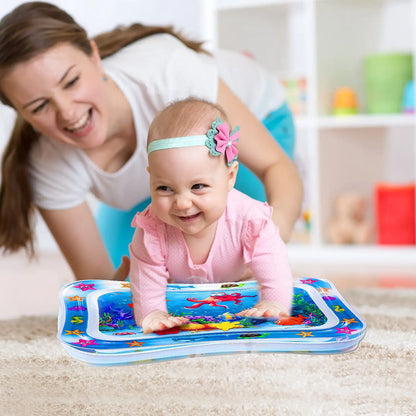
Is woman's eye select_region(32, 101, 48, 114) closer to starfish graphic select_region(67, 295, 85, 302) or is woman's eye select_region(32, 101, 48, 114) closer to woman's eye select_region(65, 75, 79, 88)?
woman's eye select_region(65, 75, 79, 88)

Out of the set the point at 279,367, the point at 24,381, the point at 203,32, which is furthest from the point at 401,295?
the point at 203,32

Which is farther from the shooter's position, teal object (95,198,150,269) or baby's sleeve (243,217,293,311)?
teal object (95,198,150,269)

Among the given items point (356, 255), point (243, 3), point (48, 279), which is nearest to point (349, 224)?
point (356, 255)

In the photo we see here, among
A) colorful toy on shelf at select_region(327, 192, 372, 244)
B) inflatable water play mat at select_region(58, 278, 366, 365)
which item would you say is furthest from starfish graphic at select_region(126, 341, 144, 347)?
colorful toy on shelf at select_region(327, 192, 372, 244)

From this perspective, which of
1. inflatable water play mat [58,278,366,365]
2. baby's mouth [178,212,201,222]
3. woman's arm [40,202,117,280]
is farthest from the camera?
woman's arm [40,202,117,280]

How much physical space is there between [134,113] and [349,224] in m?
1.27

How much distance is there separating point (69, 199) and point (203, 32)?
1299 mm

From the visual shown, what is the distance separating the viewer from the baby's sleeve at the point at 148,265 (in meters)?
0.77

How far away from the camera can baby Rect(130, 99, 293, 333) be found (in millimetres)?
707

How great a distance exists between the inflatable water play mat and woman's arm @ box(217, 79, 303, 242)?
11.5 inches

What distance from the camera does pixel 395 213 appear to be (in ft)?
7.29

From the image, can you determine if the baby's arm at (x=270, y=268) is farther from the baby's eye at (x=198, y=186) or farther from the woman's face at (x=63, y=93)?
the woman's face at (x=63, y=93)

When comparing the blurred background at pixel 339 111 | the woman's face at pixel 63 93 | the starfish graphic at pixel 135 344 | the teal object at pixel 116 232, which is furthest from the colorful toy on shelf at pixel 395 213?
the starfish graphic at pixel 135 344

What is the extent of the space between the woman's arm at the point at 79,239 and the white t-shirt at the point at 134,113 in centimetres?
2
